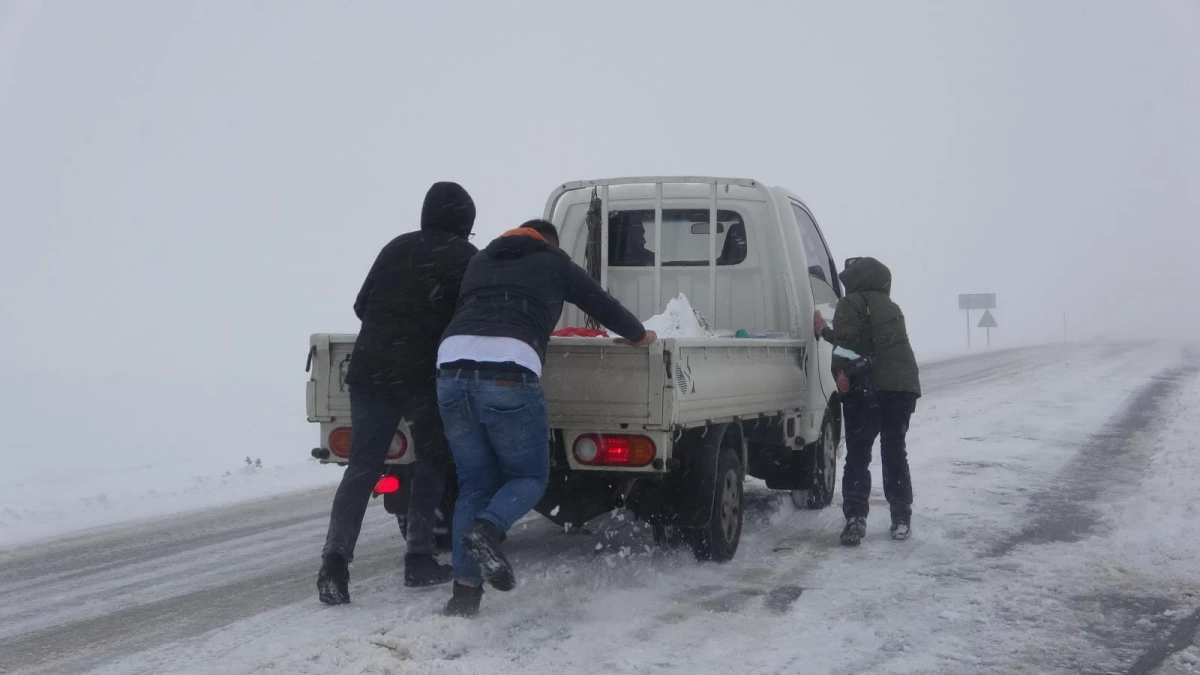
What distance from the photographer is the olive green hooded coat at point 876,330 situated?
7.31 metres

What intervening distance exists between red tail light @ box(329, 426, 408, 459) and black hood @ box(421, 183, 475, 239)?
1.03 metres

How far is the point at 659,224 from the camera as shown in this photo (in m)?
7.75

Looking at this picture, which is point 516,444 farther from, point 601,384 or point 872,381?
point 872,381

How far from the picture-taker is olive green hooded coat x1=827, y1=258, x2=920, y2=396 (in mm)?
7309

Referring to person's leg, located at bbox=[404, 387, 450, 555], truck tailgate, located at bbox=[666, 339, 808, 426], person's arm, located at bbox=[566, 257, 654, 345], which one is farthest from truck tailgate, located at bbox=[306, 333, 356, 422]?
truck tailgate, located at bbox=[666, 339, 808, 426]

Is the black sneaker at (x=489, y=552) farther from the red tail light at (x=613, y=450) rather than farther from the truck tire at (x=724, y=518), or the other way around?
the truck tire at (x=724, y=518)

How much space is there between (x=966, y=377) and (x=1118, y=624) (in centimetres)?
1913

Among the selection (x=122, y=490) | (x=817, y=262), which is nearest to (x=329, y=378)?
(x=817, y=262)

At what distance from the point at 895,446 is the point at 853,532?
0.65 m

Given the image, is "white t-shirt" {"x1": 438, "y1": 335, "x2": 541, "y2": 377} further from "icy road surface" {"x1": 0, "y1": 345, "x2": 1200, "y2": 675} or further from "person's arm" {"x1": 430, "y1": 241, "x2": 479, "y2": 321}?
"icy road surface" {"x1": 0, "y1": 345, "x2": 1200, "y2": 675}

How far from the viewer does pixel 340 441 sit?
6.02m

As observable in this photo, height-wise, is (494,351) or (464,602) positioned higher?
(494,351)

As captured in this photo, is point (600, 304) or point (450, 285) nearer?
point (600, 304)

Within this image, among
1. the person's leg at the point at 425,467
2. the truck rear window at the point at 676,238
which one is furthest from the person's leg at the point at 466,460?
the truck rear window at the point at 676,238
